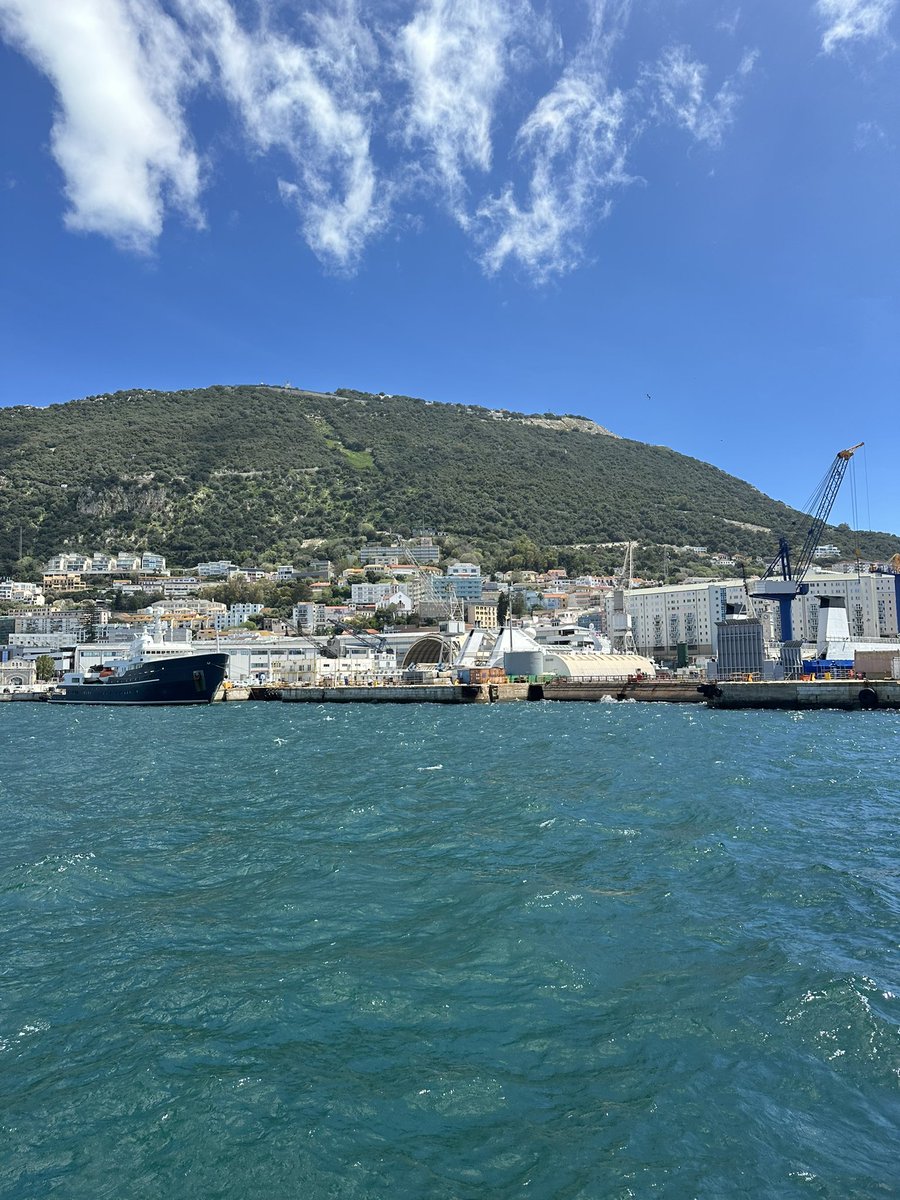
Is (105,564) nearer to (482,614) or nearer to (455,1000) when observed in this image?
(482,614)

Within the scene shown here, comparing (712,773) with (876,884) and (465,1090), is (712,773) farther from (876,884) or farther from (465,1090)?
(465,1090)

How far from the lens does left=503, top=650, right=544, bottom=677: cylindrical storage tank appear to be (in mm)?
76125

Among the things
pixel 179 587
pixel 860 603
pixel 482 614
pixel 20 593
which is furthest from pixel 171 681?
pixel 860 603

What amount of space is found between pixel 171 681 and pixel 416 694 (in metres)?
19.6

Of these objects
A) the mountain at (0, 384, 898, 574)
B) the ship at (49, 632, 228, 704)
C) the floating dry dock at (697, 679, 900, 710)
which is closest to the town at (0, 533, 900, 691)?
the ship at (49, 632, 228, 704)

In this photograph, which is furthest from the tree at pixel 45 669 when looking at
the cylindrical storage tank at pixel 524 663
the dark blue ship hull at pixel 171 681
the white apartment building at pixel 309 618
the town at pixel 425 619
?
the cylindrical storage tank at pixel 524 663

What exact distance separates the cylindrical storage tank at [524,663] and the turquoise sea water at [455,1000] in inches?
2307

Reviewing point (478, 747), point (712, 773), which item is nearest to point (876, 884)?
point (712, 773)

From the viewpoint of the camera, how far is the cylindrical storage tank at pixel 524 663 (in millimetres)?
76125

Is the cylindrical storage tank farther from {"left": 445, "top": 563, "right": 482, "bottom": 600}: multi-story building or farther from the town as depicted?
{"left": 445, "top": 563, "right": 482, "bottom": 600}: multi-story building

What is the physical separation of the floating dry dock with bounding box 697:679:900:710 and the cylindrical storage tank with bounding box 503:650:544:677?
2344 centimetres

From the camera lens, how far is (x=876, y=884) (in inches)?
426

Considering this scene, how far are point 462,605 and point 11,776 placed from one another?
112 meters

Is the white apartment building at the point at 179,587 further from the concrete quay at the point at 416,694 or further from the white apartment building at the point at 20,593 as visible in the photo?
the concrete quay at the point at 416,694
